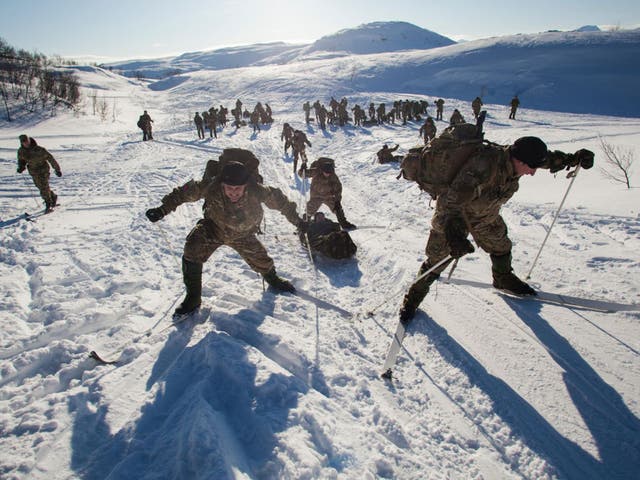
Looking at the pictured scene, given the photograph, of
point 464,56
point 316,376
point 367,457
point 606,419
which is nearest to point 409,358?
point 316,376

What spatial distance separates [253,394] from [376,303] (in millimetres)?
2030

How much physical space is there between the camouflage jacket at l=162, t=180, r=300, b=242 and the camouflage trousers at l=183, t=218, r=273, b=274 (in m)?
0.06

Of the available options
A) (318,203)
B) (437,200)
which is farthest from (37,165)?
(437,200)

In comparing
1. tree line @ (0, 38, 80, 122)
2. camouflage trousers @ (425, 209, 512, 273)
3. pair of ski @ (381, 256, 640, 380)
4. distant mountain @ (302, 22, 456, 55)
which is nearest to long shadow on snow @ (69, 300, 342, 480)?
pair of ski @ (381, 256, 640, 380)

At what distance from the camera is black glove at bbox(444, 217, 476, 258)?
2.88 m

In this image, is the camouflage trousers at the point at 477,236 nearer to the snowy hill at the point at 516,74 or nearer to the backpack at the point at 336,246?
the backpack at the point at 336,246

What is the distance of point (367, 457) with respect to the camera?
221 cm

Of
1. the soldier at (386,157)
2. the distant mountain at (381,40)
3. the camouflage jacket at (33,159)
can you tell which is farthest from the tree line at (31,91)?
the distant mountain at (381,40)

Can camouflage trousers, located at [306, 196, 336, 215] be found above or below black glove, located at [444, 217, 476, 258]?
below

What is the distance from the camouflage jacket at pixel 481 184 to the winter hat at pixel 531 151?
0.49ft

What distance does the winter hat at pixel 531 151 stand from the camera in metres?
2.94

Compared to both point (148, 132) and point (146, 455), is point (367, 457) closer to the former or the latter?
point (146, 455)

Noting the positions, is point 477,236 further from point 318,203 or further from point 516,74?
point 516,74

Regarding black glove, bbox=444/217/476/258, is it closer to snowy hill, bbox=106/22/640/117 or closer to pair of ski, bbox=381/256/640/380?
pair of ski, bbox=381/256/640/380
